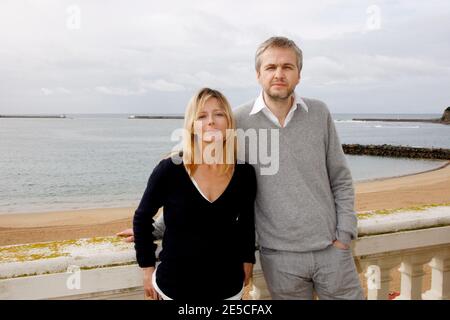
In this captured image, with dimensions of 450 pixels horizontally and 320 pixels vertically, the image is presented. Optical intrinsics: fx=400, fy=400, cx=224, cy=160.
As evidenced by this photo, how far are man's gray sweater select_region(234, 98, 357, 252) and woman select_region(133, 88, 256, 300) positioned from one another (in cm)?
17

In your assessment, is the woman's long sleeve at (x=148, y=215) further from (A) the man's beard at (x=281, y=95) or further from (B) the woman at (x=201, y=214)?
(A) the man's beard at (x=281, y=95)

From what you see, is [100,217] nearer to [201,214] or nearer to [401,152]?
[201,214]

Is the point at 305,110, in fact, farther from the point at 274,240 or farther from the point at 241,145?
the point at 274,240

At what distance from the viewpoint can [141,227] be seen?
A: 1963 mm


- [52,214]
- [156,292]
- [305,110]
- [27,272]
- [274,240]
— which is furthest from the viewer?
[52,214]

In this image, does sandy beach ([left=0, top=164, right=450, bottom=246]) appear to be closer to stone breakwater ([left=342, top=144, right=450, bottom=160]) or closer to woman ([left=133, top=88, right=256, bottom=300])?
woman ([left=133, top=88, right=256, bottom=300])

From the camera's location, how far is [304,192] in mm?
2197

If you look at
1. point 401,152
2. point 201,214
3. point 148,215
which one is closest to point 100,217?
point 148,215

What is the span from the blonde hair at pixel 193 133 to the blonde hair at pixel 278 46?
1.48 feet

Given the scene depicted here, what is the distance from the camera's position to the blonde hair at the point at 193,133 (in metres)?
1.99

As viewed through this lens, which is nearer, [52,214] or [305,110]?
[305,110]

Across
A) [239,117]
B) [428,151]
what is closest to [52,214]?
[239,117]

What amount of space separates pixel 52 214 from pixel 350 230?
17504 millimetres

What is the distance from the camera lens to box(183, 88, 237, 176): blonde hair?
199 cm
